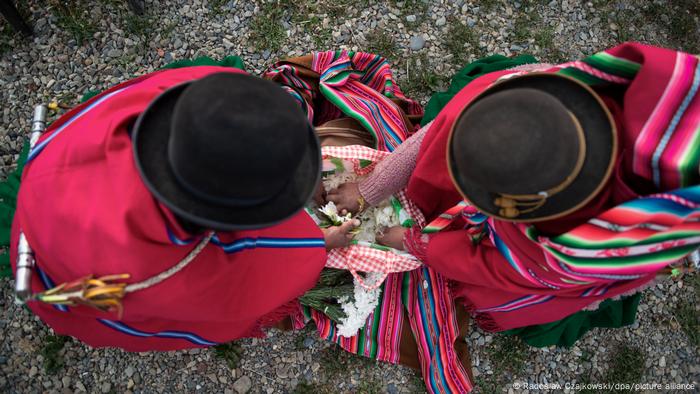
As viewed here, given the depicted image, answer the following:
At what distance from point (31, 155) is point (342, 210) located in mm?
1435

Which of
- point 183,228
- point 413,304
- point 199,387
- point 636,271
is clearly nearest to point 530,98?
point 636,271

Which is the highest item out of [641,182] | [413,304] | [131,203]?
[131,203]

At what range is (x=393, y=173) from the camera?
2336 mm

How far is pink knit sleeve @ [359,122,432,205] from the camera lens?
7.48 ft

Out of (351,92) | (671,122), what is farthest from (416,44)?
(671,122)

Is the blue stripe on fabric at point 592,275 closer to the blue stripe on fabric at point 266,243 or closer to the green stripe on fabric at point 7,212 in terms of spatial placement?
the blue stripe on fabric at point 266,243

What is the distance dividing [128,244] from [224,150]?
0.55 m

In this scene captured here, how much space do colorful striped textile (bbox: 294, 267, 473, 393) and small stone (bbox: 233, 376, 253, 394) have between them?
0.52 metres

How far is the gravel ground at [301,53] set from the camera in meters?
2.92

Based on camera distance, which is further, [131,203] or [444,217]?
[444,217]

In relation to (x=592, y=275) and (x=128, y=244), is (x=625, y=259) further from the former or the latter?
(x=128, y=244)

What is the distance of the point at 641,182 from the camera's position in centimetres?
165

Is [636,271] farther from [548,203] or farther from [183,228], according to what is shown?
[183,228]

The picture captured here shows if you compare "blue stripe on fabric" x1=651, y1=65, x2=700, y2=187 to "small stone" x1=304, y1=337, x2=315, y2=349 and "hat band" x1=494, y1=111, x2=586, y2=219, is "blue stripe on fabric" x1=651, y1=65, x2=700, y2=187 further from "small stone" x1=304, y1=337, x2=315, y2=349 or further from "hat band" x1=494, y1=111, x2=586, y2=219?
"small stone" x1=304, y1=337, x2=315, y2=349
